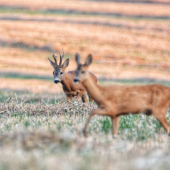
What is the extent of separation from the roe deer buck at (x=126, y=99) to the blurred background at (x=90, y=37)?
1376 cm

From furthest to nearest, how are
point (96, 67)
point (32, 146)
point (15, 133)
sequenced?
1. point (96, 67)
2. point (15, 133)
3. point (32, 146)

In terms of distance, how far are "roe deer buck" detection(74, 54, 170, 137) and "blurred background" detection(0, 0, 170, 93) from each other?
13762mm

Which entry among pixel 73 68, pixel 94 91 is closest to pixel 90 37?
pixel 73 68

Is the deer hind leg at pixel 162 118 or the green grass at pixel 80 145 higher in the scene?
the deer hind leg at pixel 162 118

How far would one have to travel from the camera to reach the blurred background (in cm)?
2603

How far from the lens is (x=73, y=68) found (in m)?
26.4

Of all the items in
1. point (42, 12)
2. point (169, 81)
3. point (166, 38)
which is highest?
point (42, 12)

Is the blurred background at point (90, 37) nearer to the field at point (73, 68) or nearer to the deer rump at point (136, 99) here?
the field at point (73, 68)

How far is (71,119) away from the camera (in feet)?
29.4

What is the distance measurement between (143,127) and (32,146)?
7.56 feet

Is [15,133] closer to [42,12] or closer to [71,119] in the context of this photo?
[71,119]

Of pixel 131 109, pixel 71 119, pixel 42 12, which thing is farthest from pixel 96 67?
pixel 131 109

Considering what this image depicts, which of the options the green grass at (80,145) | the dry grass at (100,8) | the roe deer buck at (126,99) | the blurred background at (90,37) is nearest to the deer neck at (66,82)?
the green grass at (80,145)

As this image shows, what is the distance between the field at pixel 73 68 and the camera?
5738 mm
